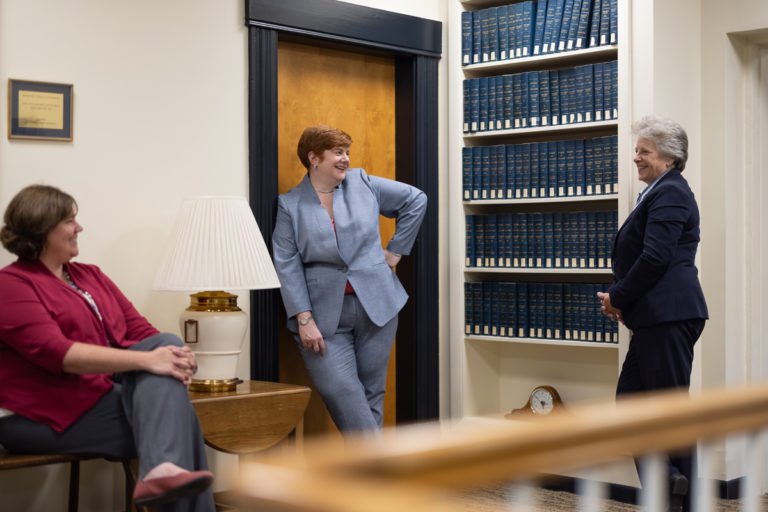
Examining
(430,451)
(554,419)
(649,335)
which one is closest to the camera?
(430,451)

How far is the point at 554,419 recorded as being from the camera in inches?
34.1

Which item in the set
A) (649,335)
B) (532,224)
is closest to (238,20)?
(532,224)

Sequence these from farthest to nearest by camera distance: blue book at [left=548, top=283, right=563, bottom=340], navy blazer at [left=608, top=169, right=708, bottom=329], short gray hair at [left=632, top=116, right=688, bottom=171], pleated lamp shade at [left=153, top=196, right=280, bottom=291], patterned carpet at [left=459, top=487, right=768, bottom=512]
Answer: blue book at [left=548, top=283, right=563, bottom=340] < patterned carpet at [left=459, top=487, right=768, bottom=512] < short gray hair at [left=632, top=116, right=688, bottom=171] < navy blazer at [left=608, top=169, right=708, bottom=329] < pleated lamp shade at [left=153, top=196, right=280, bottom=291]

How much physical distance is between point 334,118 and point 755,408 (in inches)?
120

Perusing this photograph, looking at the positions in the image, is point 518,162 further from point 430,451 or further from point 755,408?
point 430,451

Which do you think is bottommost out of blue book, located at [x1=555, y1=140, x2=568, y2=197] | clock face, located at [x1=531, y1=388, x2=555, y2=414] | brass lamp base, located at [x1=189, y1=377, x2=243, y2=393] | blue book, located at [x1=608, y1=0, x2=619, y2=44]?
clock face, located at [x1=531, y1=388, x2=555, y2=414]

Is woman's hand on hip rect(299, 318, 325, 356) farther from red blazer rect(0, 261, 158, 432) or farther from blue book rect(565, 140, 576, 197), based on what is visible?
blue book rect(565, 140, 576, 197)

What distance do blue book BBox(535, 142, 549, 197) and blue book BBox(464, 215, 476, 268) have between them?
1.23 ft

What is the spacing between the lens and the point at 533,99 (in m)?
3.93

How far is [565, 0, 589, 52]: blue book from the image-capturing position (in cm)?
380

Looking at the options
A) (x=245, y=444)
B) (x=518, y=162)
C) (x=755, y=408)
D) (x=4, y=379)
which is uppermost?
(x=518, y=162)

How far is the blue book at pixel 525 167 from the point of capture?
13.0ft

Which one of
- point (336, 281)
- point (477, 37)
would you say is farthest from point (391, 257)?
point (477, 37)

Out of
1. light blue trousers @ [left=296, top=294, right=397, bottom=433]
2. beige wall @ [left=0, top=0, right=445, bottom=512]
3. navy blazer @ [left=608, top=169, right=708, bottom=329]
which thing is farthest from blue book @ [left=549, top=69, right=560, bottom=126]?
beige wall @ [left=0, top=0, right=445, bottom=512]
